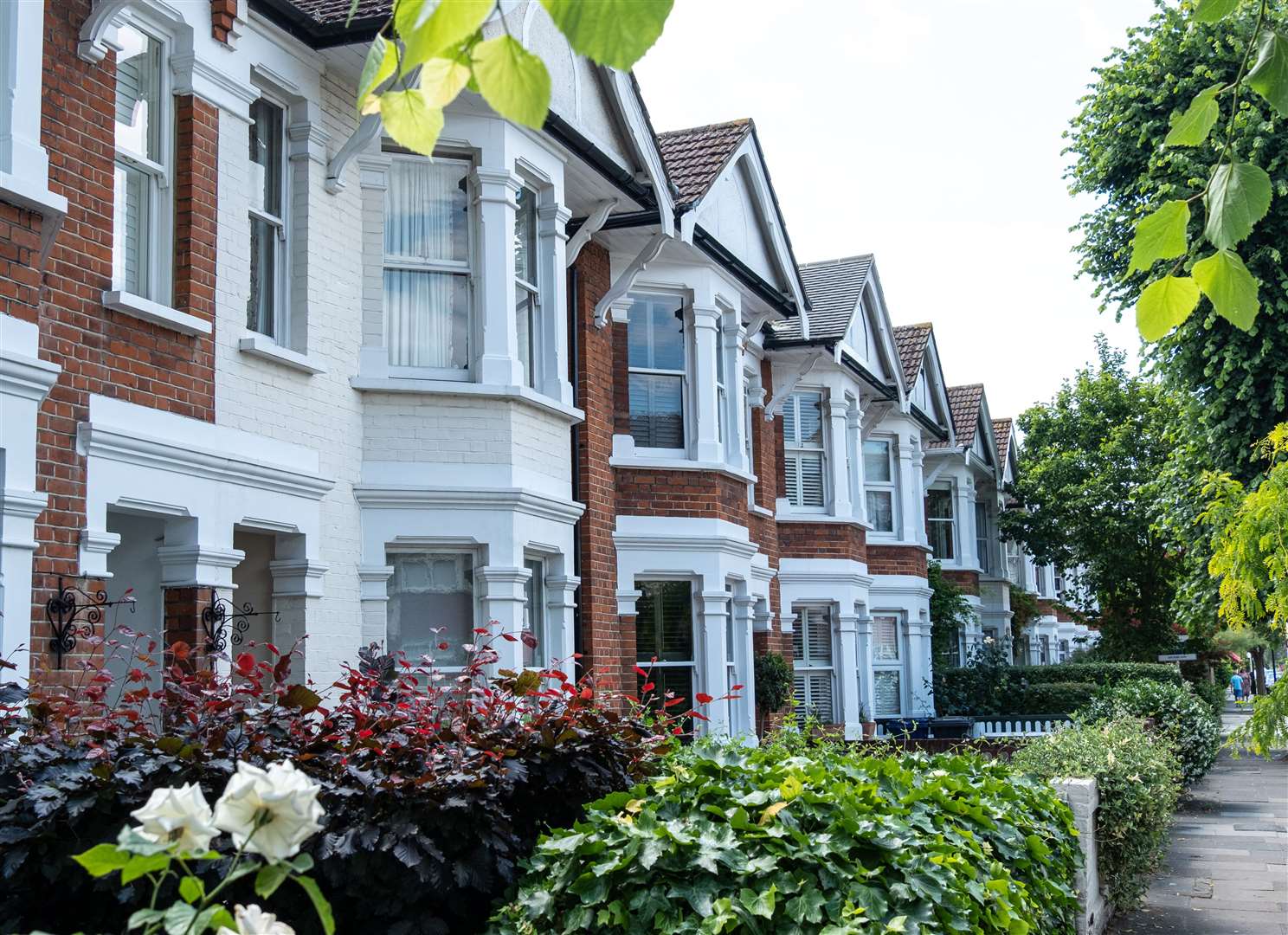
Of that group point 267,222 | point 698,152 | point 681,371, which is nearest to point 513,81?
point 267,222

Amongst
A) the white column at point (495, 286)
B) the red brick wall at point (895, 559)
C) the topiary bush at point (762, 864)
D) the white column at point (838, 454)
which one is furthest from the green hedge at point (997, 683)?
the topiary bush at point (762, 864)

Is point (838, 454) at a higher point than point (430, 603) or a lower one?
higher

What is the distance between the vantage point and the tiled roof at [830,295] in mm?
19422

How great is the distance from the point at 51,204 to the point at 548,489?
5.39m

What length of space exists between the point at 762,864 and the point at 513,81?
379 cm

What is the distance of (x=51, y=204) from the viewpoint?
7.39 m

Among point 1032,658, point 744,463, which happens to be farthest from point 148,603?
point 1032,658

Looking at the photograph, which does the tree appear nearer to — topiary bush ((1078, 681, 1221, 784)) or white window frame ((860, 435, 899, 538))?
white window frame ((860, 435, 899, 538))

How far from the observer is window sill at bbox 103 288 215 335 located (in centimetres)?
795

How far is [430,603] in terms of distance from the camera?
11.0 m

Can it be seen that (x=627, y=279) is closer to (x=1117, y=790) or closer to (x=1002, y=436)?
(x=1117, y=790)

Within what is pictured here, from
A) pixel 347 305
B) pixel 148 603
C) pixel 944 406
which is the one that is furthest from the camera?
pixel 944 406

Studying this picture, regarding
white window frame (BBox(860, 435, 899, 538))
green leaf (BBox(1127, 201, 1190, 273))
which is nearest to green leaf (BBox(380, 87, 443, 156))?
green leaf (BBox(1127, 201, 1190, 273))

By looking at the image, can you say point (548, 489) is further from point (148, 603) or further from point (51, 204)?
point (51, 204)
